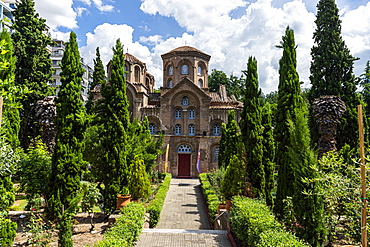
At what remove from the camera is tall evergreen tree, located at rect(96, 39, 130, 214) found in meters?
10.8

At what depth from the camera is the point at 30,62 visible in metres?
20.1

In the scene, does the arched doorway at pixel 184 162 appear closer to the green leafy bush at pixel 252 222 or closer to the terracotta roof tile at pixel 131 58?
the terracotta roof tile at pixel 131 58

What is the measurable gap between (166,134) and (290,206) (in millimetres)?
22897

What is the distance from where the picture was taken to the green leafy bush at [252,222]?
20.5ft

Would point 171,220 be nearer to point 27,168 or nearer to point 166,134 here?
point 27,168

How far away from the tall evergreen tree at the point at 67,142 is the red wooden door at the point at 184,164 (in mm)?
21128

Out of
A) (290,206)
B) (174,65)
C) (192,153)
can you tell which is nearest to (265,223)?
(290,206)

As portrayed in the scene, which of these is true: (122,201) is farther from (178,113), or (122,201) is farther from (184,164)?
(178,113)

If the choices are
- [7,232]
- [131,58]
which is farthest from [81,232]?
[131,58]

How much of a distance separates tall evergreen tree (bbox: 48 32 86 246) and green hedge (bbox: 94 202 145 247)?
2542mm

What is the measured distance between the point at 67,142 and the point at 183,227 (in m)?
6.35

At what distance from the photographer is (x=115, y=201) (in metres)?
10.7

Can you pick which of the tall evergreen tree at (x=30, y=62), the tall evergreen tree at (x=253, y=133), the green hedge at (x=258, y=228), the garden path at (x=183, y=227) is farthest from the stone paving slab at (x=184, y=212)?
the tall evergreen tree at (x=30, y=62)

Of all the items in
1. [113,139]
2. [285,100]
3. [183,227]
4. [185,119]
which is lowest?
[183,227]
